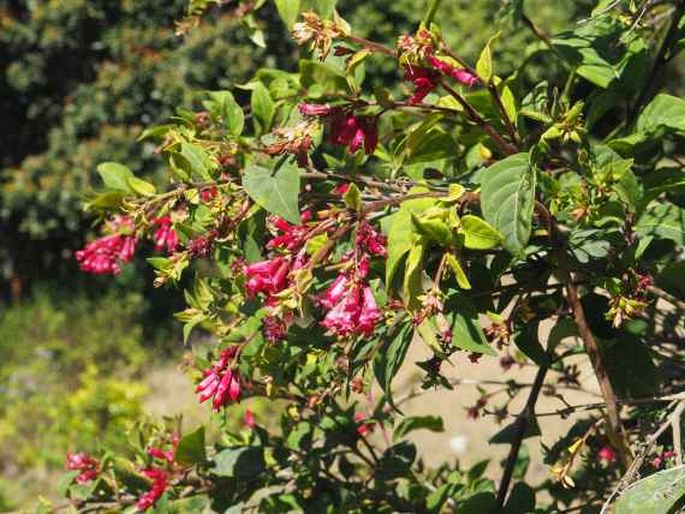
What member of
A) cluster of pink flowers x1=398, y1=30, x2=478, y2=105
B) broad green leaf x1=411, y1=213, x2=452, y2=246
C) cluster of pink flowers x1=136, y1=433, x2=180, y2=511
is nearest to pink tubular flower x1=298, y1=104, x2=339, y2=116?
cluster of pink flowers x1=398, y1=30, x2=478, y2=105

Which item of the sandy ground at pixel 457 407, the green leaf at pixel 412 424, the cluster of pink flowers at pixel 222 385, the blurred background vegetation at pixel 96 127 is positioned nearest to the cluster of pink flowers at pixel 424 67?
the cluster of pink flowers at pixel 222 385

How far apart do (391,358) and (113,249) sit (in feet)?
2.31

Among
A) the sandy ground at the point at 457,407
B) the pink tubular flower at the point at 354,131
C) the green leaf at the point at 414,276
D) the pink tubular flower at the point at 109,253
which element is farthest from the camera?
the sandy ground at the point at 457,407

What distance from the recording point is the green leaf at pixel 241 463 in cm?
194

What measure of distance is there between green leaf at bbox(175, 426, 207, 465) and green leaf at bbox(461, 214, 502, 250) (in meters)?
0.76

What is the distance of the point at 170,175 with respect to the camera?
1.55 m

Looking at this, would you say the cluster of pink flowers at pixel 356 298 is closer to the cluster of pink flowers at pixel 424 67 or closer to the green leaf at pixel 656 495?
the cluster of pink flowers at pixel 424 67

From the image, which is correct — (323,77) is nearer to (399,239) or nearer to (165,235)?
(399,239)

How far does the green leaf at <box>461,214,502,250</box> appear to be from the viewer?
127 cm

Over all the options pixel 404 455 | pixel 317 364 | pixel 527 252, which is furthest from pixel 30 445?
pixel 527 252

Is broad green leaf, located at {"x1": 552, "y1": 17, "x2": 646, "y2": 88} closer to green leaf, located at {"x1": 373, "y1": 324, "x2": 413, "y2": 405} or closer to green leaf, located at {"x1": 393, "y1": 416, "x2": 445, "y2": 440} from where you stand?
green leaf, located at {"x1": 373, "y1": 324, "x2": 413, "y2": 405}

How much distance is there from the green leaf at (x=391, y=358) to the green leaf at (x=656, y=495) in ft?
1.03

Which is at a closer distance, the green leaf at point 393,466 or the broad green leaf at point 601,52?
the broad green leaf at point 601,52

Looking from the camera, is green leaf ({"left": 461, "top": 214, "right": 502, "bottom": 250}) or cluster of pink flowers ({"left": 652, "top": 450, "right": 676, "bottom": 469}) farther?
cluster of pink flowers ({"left": 652, "top": 450, "right": 676, "bottom": 469})
